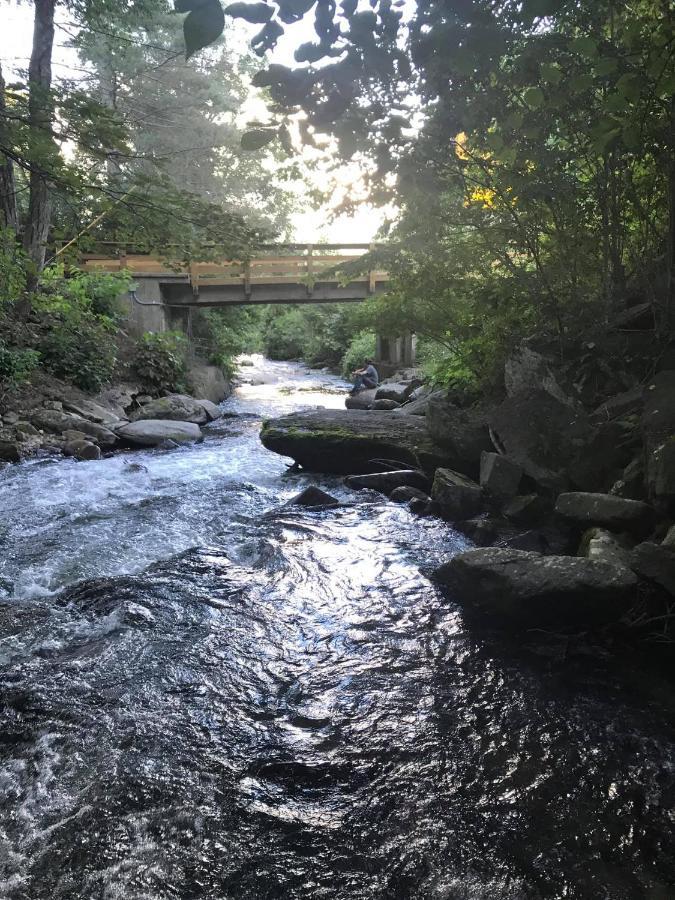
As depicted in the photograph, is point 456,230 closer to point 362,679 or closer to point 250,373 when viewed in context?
point 362,679

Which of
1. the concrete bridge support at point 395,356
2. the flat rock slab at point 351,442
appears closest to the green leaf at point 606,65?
the flat rock slab at point 351,442

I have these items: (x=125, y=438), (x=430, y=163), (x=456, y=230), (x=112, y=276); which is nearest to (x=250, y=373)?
(x=112, y=276)

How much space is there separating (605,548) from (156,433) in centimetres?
910

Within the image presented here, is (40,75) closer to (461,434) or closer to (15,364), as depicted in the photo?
(15,364)

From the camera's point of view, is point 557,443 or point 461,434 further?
point 461,434

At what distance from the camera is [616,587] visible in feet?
12.1

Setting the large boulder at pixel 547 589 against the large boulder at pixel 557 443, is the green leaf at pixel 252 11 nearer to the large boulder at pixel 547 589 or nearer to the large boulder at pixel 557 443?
the large boulder at pixel 547 589

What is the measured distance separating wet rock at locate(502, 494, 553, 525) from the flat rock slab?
1983mm

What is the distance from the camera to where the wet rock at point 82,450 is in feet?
31.4

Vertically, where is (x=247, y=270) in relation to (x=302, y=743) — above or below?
above

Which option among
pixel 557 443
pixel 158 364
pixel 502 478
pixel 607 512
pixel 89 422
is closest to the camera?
pixel 607 512

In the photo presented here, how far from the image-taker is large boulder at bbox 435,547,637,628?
12.3ft

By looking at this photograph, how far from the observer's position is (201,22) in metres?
1.20

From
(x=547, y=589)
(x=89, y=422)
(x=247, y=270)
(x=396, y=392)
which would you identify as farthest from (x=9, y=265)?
(x=247, y=270)
